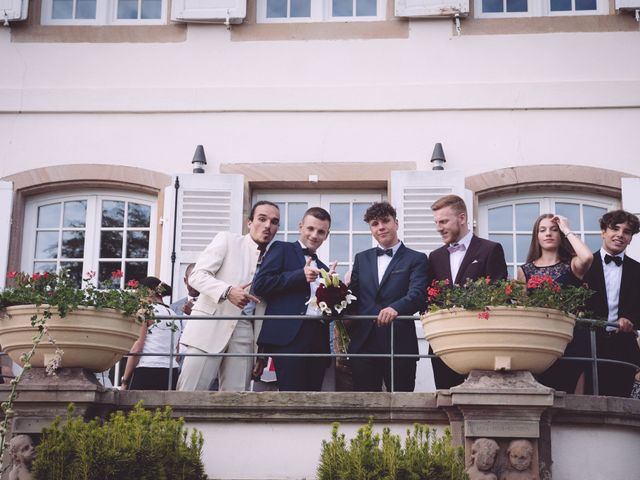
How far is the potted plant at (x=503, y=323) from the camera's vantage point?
6855 millimetres

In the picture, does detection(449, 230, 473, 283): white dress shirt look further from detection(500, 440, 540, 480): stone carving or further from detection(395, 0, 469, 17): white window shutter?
detection(395, 0, 469, 17): white window shutter

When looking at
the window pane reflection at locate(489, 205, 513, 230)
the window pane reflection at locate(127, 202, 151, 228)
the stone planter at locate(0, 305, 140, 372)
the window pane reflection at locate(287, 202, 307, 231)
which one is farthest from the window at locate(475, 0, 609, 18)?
the stone planter at locate(0, 305, 140, 372)

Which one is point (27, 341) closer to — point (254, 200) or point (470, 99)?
point (254, 200)

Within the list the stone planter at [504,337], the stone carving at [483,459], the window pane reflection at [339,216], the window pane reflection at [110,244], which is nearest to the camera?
the stone carving at [483,459]

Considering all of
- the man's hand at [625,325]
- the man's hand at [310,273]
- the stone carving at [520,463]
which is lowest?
the stone carving at [520,463]

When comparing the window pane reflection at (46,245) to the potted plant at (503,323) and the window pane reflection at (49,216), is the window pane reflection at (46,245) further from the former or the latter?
the potted plant at (503,323)

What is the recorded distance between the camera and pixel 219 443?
7.25 meters

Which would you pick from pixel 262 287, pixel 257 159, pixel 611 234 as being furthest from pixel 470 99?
pixel 262 287

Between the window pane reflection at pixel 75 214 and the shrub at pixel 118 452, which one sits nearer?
the shrub at pixel 118 452

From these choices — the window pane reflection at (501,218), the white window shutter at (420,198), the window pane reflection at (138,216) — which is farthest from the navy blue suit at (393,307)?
the window pane reflection at (138,216)

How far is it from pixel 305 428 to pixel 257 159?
3891mm

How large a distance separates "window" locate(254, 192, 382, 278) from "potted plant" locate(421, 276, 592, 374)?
3440 millimetres

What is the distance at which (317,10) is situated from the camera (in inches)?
436

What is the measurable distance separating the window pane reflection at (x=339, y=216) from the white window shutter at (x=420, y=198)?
0.53 metres
